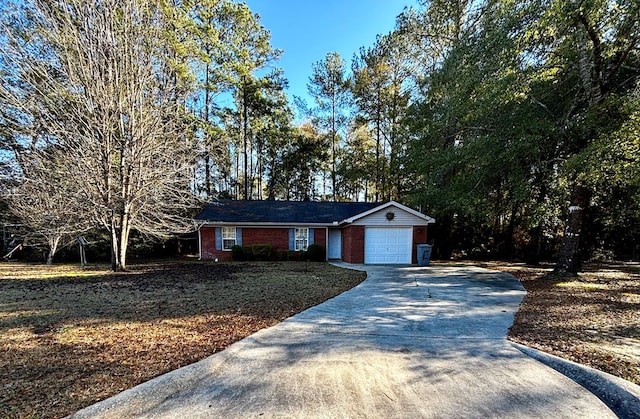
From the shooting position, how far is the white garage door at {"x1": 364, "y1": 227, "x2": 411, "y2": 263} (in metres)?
15.1

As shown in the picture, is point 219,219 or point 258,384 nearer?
point 258,384

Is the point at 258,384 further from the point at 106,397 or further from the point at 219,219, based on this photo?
the point at 219,219

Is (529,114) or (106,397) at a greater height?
(529,114)

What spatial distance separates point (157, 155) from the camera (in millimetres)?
11781

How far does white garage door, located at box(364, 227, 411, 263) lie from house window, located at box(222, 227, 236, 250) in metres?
7.21

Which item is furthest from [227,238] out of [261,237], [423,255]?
[423,255]

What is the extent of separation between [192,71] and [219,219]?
8.50m

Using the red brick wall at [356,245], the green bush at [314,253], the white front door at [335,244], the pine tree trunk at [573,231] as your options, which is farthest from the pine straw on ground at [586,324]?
the white front door at [335,244]

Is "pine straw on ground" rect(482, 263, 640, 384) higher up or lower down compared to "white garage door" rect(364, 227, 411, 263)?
lower down

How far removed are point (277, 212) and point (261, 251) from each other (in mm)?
2761

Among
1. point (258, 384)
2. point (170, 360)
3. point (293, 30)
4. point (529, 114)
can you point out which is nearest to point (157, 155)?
point (170, 360)

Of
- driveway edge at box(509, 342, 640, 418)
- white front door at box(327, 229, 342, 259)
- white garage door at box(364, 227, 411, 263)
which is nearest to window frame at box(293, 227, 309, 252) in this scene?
white front door at box(327, 229, 342, 259)

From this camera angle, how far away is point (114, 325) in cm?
529

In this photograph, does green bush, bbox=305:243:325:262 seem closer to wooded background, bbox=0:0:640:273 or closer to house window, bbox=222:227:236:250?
house window, bbox=222:227:236:250
